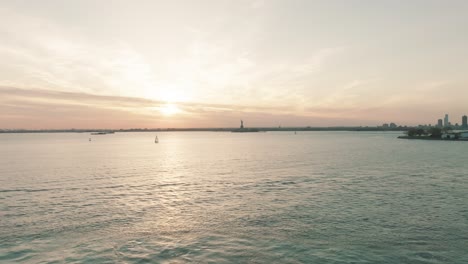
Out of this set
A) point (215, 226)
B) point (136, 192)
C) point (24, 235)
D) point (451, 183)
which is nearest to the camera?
point (24, 235)

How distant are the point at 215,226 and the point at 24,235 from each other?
11236 millimetres

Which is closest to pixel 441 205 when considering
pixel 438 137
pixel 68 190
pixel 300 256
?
pixel 300 256

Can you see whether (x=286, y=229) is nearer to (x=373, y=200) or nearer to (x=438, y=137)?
(x=373, y=200)

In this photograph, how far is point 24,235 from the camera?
778 inches

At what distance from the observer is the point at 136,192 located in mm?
34062

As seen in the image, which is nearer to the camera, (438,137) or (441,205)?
(441,205)

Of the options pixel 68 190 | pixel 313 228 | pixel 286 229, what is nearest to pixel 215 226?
pixel 286 229

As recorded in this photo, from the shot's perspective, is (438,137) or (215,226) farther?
(438,137)

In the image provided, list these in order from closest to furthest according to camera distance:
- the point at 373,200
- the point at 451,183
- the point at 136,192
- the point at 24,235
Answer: the point at 24,235, the point at 373,200, the point at 136,192, the point at 451,183

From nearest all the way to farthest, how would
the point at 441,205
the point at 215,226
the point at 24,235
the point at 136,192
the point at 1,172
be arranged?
1. the point at 24,235
2. the point at 215,226
3. the point at 441,205
4. the point at 136,192
5. the point at 1,172

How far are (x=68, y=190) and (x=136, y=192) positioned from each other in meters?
7.55

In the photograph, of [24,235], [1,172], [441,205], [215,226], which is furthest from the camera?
[1,172]

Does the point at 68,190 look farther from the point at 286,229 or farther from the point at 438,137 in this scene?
the point at 438,137

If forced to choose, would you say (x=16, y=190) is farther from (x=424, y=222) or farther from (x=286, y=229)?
(x=424, y=222)
